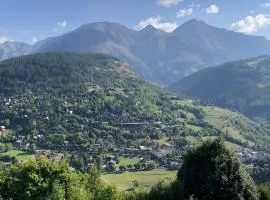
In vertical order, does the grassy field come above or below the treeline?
below

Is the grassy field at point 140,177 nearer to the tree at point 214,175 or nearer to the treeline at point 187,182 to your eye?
the treeline at point 187,182

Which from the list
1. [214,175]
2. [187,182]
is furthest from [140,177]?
[214,175]

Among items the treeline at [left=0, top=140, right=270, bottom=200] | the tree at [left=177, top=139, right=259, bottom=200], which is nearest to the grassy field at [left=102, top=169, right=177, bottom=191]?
the treeline at [left=0, top=140, right=270, bottom=200]

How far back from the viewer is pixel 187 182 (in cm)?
5141

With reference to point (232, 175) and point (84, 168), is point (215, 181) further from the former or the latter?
point (84, 168)

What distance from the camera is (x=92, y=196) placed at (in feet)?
192

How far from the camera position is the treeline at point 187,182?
161 feet

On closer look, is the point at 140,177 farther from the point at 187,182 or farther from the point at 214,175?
the point at 214,175

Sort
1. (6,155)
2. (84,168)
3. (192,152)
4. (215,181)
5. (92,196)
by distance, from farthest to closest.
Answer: (6,155) < (84,168) < (92,196) < (192,152) < (215,181)

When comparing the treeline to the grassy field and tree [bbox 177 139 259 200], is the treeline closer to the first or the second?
tree [bbox 177 139 259 200]

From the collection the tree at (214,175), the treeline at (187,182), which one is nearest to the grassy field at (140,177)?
the treeline at (187,182)

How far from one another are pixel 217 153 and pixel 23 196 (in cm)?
1986

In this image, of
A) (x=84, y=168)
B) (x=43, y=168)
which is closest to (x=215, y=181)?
(x=43, y=168)

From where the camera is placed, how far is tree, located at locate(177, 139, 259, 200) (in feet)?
161
